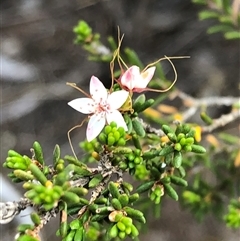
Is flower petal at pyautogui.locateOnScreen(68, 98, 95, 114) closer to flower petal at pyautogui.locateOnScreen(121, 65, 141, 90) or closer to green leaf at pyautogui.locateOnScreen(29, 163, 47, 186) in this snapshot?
flower petal at pyautogui.locateOnScreen(121, 65, 141, 90)

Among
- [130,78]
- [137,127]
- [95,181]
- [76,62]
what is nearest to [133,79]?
[130,78]

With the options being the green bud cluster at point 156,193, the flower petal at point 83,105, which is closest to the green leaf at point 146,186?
the green bud cluster at point 156,193

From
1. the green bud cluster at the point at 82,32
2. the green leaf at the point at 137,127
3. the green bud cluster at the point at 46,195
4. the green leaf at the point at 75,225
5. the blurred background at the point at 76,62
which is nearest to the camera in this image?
the green bud cluster at the point at 46,195

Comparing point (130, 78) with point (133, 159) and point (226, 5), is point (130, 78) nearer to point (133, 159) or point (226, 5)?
point (133, 159)

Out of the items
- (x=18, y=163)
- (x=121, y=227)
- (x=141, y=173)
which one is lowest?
(x=141, y=173)

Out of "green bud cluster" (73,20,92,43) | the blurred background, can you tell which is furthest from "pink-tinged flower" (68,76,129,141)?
the blurred background

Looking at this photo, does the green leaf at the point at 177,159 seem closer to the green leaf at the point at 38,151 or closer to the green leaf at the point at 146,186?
the green leaf at the point at 146,186
